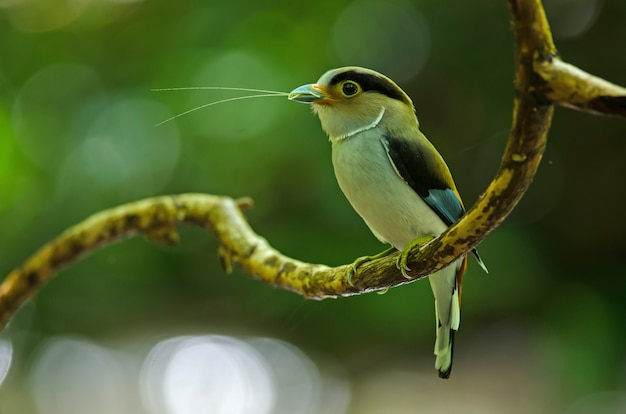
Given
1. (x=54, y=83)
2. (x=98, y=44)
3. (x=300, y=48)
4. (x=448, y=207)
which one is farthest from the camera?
(x=54, y=83)

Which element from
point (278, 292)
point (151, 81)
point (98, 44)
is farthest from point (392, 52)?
point (98, 44)

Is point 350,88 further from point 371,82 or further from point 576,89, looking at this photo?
point 576,89

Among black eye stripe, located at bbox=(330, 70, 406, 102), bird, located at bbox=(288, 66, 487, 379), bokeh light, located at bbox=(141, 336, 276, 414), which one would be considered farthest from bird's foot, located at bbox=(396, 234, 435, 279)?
bokeh light, located at bbox=(141, 336, 276, 414)

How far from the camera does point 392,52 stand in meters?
0.75

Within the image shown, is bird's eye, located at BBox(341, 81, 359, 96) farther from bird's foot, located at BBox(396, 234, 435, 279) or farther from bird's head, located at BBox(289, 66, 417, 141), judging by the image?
bird's foot, located at BBox(396, 234, 435, 279)

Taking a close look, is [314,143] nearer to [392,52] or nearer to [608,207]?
[392,52]

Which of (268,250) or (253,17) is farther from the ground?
(253,17)

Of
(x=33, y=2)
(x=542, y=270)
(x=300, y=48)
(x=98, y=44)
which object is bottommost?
(x=542, y=270)

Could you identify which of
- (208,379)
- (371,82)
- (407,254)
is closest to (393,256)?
(407,254)

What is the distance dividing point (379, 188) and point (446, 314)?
0.35 feet

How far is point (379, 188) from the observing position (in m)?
0.56

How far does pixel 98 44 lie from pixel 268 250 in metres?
0.63

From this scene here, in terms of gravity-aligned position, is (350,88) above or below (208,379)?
above

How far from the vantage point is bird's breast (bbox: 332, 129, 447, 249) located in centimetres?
55
